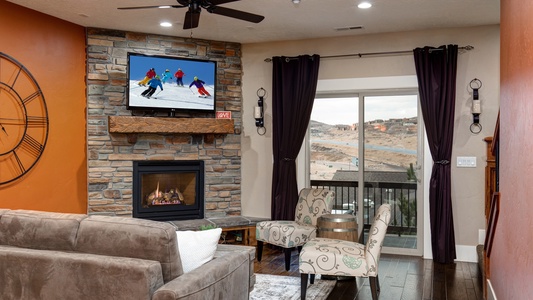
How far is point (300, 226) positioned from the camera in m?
5.43

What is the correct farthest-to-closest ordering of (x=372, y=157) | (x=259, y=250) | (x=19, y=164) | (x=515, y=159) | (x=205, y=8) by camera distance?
(x=372, y=157) < (x=259, y=250) < (x=19, y=164) < (x=205, y=8) < (x=515, y=159)

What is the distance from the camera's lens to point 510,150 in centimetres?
325

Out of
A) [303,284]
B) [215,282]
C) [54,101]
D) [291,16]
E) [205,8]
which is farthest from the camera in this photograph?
[54,101]

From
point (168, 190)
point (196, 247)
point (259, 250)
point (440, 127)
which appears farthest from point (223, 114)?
point (196, 247)

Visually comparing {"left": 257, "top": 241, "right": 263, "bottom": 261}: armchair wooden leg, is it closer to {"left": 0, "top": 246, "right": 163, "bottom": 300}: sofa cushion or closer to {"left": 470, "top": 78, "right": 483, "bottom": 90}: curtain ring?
{"left": 470, "top": 78, "right": 483, "bottom": 90}: curtain ring

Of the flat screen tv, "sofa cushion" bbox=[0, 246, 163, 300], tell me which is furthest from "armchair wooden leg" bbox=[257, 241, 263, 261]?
"sofa cushion" bbox=[0, 246, 163, 300]

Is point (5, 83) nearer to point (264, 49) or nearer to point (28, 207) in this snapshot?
point (28, 207)

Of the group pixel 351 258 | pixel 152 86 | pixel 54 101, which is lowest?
pixel 351 258

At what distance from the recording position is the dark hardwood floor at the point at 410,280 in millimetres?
4406

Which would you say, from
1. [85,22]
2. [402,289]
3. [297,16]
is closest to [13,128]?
[85,22]

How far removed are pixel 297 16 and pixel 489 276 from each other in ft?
10.5

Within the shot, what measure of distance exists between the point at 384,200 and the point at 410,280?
1491 millimetres

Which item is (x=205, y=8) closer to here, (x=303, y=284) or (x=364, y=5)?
(x=364, y=5)

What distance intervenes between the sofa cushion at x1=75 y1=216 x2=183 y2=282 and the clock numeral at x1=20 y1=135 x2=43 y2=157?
2.91m
